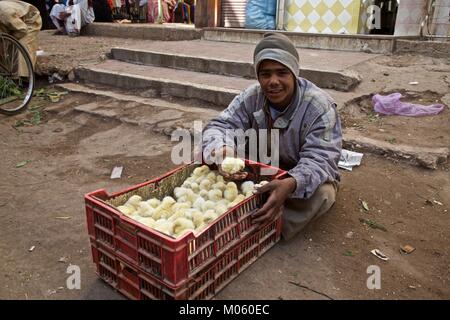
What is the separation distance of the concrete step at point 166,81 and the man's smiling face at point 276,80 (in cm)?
244

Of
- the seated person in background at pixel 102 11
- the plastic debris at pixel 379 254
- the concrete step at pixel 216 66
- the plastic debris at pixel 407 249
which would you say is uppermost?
the seated person in background at pixel 102 11

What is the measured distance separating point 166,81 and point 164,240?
14.6 feet

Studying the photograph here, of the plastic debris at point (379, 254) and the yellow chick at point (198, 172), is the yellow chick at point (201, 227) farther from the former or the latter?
the plastic debris at point (379, 254)

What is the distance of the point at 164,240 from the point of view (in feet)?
5.66

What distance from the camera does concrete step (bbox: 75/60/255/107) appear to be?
17.5 feet

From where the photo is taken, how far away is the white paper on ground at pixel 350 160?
12.1 ft

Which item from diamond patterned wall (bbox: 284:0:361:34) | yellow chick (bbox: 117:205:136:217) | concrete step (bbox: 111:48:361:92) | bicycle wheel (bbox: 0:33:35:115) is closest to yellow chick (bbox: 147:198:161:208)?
yellow chick (bbox: 117:205:136:217)

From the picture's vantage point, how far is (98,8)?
11.7m

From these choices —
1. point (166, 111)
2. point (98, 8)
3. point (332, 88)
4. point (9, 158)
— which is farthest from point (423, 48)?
point (98, 8)

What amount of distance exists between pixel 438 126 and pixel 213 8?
6.00 meters

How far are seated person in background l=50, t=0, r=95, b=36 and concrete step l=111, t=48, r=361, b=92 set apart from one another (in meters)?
3.61

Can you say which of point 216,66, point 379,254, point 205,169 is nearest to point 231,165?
point 205,169

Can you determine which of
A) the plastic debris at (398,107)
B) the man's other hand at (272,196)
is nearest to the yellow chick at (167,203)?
the man's other hand at (272,196)

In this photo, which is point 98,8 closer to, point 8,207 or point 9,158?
point 9,158
